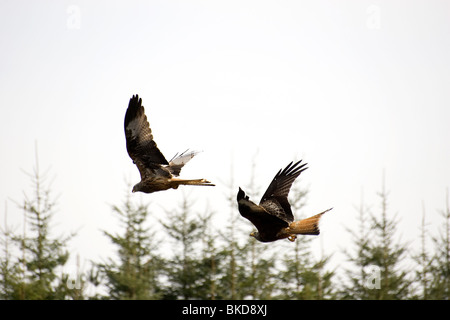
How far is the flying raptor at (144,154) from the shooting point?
37.2 ft

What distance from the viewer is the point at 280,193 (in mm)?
11367

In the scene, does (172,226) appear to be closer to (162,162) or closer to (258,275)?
(258,275)

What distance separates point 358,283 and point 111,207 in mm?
11992

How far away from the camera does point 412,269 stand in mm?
33562

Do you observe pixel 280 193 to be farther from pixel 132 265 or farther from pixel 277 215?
pixel 132 265

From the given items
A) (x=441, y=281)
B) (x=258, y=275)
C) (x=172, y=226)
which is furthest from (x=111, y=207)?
(x=441, y=281)

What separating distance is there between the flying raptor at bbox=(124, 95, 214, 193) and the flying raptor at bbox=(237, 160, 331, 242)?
159 cm

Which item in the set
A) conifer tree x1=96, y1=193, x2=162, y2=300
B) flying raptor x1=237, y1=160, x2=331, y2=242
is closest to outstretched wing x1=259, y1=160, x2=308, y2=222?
flying raptor x1=237, y1=160, x2=331, y2=242

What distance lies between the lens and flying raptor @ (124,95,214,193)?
11.3 m

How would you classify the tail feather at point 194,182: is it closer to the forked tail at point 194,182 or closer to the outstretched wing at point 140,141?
the forked tail at point 194,182

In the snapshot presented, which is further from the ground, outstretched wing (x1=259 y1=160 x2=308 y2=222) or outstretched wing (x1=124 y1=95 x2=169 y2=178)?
outstretched wing (x1=124 y1=95 x2=169 y2=178)

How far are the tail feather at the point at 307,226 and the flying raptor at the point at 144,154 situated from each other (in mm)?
2114

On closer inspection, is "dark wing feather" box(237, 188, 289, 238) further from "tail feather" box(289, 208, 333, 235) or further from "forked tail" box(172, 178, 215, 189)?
"forked tail" box(172, 178, 215, 189)

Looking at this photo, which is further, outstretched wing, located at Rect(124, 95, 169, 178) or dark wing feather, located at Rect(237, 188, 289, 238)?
outstretched wing, located at Rect(124, 95, 169, 178)
